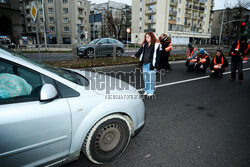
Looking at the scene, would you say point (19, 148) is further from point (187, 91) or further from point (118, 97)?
point (187, 91)

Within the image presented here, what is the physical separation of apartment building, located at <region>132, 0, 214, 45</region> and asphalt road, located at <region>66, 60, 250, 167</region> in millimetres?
45332

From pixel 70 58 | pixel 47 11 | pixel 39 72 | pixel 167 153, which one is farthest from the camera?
pixel 47 11

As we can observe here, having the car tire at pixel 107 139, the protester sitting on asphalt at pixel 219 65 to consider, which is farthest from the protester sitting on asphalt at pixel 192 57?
the car tire at pixel 107 139

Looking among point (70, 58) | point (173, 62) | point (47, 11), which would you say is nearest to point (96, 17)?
point (70, 58)

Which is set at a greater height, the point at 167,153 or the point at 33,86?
the point at 33,86

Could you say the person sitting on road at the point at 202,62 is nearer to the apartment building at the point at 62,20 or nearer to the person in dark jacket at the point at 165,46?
the person in dark jacket at the point at 165,46

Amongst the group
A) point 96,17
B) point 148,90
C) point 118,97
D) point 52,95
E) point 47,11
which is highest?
point 47,11

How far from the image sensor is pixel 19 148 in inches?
55.5

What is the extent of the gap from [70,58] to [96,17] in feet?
10.3

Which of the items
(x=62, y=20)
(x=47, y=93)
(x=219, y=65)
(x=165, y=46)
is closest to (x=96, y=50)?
(x=165, y=46)

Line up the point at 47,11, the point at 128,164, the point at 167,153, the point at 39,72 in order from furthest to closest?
the point at 47,11 < the point at 167,153 < the point at 128,164 < the point at 39,72

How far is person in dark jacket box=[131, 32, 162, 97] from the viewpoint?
3.98 metres

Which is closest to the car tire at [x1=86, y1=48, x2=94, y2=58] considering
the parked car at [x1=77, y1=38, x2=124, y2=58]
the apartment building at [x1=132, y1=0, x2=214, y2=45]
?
the parked car at [x1=77, y1=38, x2=124, y2=58]

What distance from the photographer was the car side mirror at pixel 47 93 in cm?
142
